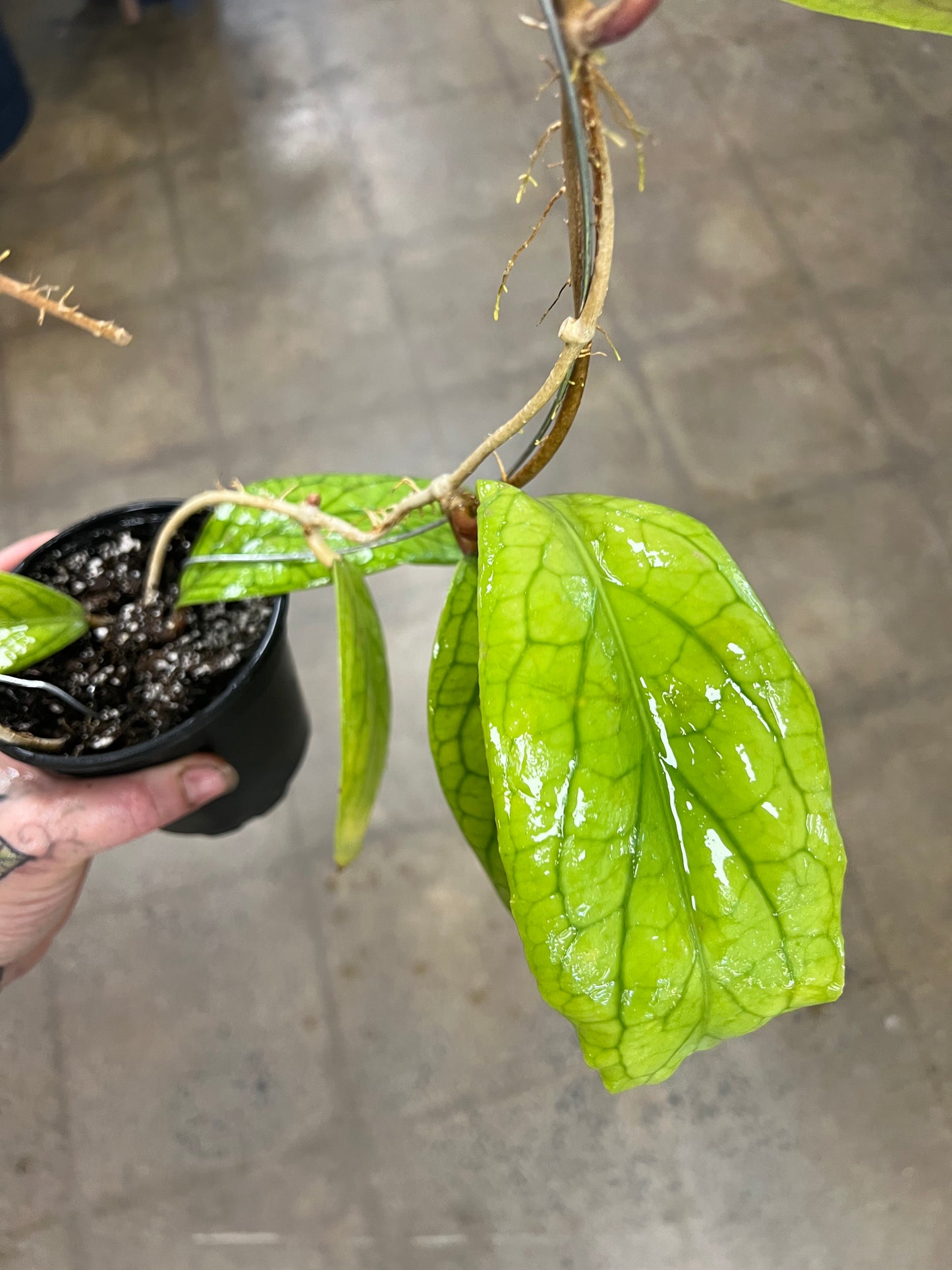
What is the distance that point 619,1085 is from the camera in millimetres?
434

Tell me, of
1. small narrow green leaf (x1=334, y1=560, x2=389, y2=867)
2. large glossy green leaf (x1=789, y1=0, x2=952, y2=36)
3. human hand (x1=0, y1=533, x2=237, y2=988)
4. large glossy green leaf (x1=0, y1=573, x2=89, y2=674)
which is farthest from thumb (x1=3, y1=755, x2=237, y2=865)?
large glossy green leaf (x1=789, y1=0, x2=952, y2=36)

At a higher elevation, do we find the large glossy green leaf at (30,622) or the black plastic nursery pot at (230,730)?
the large glossy green leaf at (30,622)

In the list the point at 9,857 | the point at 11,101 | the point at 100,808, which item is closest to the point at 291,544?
the point at 100,808

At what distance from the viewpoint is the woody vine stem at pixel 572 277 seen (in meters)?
0.32

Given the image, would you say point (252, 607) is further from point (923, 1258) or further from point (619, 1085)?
point (923, 1258)

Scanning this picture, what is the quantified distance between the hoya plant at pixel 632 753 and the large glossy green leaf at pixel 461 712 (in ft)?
0.20

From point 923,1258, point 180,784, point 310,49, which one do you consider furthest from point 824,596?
point 310,49

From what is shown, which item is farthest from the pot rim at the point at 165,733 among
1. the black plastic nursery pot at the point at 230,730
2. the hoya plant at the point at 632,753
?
the hoya plant at the point at 632,753

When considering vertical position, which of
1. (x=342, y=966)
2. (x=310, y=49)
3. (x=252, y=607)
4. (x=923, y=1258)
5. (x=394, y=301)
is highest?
(x=310, y=49)

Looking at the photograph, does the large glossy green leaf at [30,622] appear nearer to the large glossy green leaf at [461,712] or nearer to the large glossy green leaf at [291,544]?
the large glossy green leaf at [291,544]

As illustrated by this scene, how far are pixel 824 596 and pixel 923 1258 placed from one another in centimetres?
Result: 85

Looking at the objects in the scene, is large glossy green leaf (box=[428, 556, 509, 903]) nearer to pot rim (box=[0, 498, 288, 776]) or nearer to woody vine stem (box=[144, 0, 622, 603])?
woody vine stem (box=[144, 0, 622, 603])

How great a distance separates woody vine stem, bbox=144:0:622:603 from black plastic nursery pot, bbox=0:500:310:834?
0.62ft

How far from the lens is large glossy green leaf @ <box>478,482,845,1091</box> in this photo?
0.40 m
